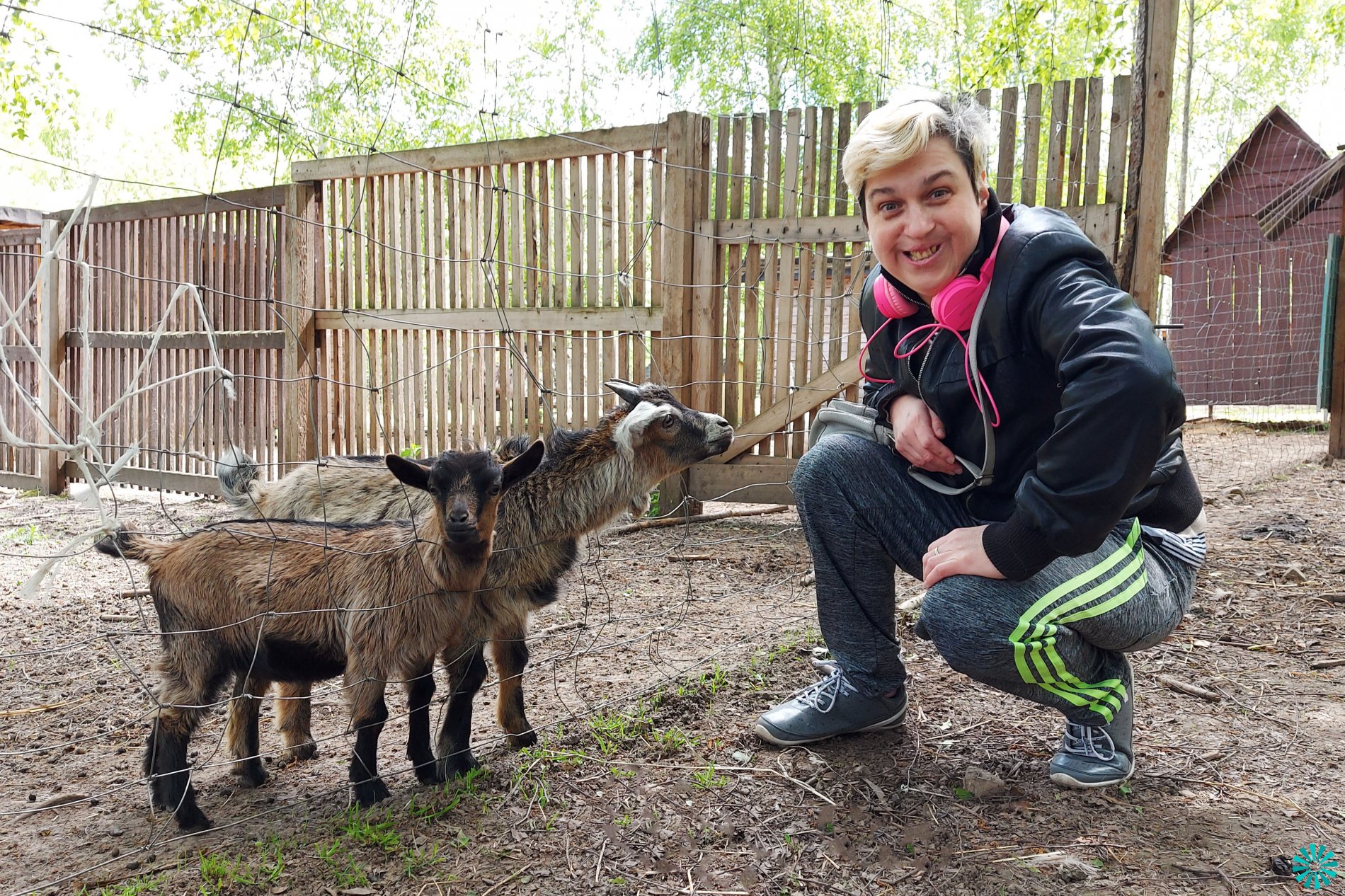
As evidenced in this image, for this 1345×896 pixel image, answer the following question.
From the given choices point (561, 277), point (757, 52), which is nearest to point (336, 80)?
point (757, 52)

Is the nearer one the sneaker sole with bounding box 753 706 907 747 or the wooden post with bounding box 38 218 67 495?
the sneaker sole with bounding box 753 706 907 747

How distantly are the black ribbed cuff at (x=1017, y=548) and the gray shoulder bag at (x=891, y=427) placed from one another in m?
0.27

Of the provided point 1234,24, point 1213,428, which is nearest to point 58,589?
point 1213,428

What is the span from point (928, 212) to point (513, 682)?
2117 millimetres

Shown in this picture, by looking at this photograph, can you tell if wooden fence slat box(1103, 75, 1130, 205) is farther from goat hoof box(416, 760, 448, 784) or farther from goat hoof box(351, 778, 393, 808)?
goat hoof box(351, 778, 393, 808)

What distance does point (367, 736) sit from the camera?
2.95m

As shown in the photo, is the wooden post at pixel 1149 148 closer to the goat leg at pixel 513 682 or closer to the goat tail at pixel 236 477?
the goat leg at pixel 513 682

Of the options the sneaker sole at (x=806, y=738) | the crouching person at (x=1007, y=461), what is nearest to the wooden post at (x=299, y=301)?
the sneaker sole at (x=806, y=738)

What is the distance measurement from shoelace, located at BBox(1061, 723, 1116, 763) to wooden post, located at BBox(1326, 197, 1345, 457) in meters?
7.77

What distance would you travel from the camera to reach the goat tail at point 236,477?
413cm

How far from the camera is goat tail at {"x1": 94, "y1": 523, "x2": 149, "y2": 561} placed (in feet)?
10.4

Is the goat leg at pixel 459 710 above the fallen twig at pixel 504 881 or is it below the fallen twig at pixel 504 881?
above

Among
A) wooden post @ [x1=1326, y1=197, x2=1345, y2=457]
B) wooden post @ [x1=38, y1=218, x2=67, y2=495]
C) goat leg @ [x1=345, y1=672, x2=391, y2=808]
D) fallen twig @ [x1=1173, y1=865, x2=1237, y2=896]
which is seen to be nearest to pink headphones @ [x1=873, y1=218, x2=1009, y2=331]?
fallen twig @ [x1=1173, y1=865, x2=1237, y2=896]

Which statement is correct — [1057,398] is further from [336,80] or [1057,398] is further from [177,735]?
[336,80]
